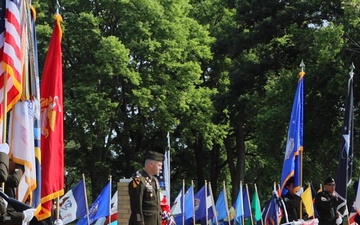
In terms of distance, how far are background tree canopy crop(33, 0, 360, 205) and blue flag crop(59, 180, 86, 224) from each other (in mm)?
11186

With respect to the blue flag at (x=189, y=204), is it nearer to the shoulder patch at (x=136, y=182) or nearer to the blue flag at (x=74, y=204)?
the blue flag at (x=74, y=204)

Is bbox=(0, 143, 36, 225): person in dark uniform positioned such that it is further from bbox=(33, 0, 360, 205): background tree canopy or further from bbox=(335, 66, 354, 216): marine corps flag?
bbox=(33, 0, 360, 205): background tree canopy

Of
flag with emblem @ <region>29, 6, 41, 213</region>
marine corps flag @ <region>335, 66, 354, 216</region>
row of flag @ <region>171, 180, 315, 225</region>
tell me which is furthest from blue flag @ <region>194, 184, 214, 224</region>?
flag with emblem @ <region>29, 6, 41, 213</region>

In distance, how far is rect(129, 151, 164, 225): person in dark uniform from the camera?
7.87 metres

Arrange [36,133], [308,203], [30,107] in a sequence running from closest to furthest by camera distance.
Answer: [30,107] < [36,133] < [308,203]

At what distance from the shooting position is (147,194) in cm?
808

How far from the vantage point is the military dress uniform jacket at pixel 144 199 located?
789cm

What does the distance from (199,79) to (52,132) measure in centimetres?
2575

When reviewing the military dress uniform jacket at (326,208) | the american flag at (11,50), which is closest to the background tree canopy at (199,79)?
the military dress uniform jacket at (326,208)

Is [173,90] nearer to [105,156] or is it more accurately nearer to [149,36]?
[149,36]

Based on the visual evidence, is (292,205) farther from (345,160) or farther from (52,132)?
(52,132)

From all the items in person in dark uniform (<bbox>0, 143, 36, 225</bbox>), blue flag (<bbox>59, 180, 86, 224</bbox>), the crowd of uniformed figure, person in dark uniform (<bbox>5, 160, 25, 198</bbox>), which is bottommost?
person in dark uniform (<bbox>0, 143, 36, 225</bbox>)

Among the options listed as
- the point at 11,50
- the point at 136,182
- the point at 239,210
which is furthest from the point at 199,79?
the point at 11,50

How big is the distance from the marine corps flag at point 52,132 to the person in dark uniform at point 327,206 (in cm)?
526
